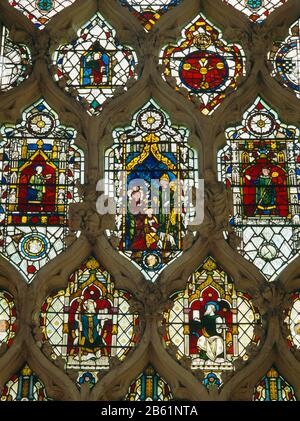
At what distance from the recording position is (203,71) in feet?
42.7

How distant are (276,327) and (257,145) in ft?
6.32

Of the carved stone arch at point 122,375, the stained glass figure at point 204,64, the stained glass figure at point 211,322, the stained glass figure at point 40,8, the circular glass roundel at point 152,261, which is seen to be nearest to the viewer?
the carved stone arch at point 122,375

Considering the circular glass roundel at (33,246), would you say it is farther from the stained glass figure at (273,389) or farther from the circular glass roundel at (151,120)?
the stained glass figure at (273,389)

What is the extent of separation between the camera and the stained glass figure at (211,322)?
449 inches

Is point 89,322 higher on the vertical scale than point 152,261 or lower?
lower

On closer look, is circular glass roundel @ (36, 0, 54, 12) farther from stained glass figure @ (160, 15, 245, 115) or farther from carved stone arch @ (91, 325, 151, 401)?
carved stone arch @ (91, 325, 151, 401)

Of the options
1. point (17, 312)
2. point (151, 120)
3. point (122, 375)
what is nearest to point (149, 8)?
point (151, 120)

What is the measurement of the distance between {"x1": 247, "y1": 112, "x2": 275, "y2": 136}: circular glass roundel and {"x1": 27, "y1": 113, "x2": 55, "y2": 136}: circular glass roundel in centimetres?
182

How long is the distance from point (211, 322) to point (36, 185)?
2.06 meters

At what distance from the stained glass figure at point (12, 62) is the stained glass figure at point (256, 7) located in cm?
202

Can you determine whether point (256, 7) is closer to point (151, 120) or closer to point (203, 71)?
point (203, 71)

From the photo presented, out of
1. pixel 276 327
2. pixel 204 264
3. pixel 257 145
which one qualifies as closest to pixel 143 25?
pixel 257 145

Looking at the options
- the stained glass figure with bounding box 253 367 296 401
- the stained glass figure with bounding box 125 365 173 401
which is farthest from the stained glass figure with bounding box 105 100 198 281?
the stained glass figure with bounding box 253 367 296 401

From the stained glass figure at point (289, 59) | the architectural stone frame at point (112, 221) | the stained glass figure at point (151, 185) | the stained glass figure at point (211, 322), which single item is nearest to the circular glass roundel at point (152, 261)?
the stained glass figure at point (151, 185)
